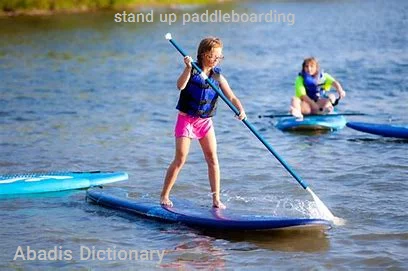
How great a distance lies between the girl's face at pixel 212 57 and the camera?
24.6ft

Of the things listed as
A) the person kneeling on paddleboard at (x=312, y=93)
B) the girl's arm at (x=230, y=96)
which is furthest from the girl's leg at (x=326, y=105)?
the girl's arm at (x=230, y=96)

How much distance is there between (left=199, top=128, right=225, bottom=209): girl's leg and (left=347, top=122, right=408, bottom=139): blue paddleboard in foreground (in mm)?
4351

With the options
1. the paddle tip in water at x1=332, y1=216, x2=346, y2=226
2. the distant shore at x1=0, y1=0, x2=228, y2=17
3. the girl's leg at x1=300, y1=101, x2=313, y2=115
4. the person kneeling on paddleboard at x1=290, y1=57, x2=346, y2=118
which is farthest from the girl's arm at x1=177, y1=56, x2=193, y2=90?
the distant shore at x1=0, y1=0, x2=228, y2=17

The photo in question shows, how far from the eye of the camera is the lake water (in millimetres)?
7363

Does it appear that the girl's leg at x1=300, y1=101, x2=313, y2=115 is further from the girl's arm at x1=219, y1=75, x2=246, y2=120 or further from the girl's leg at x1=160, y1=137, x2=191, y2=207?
the girl's arm at x1=219, y1=75, x2=246, y2=120

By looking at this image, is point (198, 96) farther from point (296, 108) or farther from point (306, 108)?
point (306, 108)

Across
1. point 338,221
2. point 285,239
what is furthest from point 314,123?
point 285,239

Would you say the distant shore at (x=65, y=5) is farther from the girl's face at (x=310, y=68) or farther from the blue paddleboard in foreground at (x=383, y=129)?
the blue paddleboard in foreground at (x=383, y=129)

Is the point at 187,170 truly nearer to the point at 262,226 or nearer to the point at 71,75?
the point at 262,226

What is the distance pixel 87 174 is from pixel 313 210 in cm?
256

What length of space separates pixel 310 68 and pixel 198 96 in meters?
5.51

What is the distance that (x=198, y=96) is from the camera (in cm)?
765

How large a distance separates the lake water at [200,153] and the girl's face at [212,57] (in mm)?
1412

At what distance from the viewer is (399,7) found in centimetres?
4044
